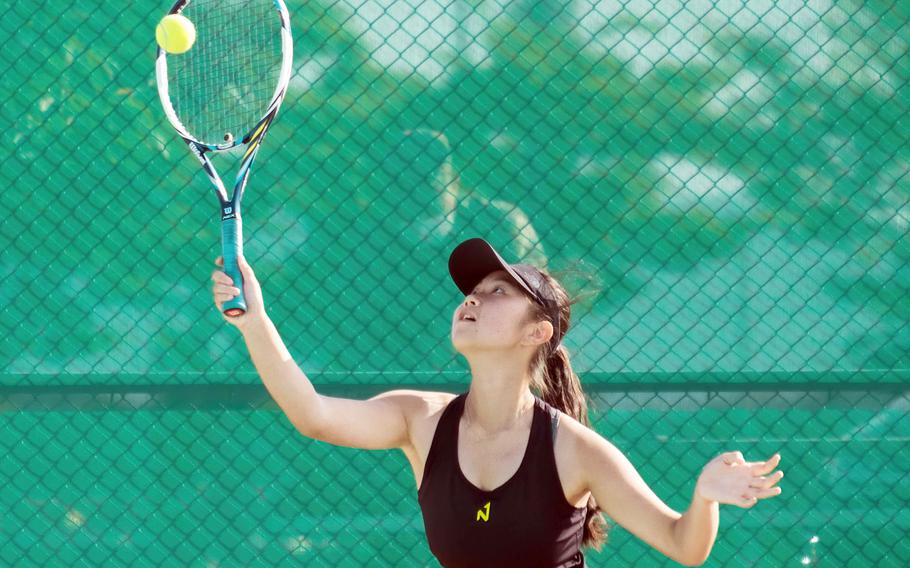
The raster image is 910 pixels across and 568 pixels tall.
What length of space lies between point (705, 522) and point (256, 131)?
44.5 inches

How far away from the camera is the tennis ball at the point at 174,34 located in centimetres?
264

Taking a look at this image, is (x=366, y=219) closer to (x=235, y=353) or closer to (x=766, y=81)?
(x=235, y=353)

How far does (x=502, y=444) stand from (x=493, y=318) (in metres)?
0.23

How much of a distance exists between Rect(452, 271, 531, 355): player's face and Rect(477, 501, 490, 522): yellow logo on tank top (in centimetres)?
29

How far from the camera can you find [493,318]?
240cm

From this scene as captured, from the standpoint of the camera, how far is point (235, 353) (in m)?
3.67

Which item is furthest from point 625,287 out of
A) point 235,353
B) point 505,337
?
point 505,337

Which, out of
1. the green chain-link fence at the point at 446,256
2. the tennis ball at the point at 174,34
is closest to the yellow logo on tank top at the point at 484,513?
the tennis ball at the point at 174,34

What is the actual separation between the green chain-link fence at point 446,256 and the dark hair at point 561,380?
104cm

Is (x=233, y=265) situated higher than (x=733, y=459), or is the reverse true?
(x=733, y=459)

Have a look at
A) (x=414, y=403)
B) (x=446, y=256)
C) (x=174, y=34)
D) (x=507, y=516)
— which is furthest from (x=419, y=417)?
(x=446, y=256)

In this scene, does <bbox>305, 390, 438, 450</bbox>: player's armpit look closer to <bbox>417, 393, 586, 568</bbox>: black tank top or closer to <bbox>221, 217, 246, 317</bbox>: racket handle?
<bbox>417, 393, 586, 568</bbox>: black tank top

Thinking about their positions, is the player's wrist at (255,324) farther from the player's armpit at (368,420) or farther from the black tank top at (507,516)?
the black tank top at (507,516)

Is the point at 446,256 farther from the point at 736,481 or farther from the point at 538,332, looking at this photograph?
the point at 736,481
